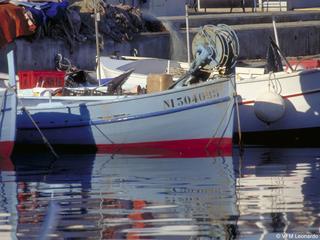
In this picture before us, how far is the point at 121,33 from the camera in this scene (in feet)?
108

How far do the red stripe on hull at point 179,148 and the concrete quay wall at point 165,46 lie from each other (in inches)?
155

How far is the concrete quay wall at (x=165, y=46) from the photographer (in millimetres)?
29656

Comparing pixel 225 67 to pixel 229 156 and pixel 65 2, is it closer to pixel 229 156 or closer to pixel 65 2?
pixel 229 156

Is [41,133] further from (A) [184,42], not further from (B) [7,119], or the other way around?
(A) [184,42]

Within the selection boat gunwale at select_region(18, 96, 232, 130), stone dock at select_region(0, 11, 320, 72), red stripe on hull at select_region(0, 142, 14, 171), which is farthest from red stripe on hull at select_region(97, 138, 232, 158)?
stone dock at select_region(0, 11, 320, 72)

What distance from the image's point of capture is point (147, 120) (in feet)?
70.2

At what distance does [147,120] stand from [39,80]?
3633 millimetres

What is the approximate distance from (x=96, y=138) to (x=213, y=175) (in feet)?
14.1

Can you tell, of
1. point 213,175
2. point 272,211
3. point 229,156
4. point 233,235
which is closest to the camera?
point 233,235

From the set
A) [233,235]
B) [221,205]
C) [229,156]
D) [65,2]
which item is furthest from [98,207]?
[65,2]

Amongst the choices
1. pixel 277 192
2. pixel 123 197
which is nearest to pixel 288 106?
pixel 277 192

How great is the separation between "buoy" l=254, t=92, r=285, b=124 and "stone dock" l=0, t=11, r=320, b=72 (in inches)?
216

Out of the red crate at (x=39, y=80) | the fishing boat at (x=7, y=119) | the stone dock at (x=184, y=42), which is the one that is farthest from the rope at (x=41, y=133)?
the stone dock at (x=184, y=42)

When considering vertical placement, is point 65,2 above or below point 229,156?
above
